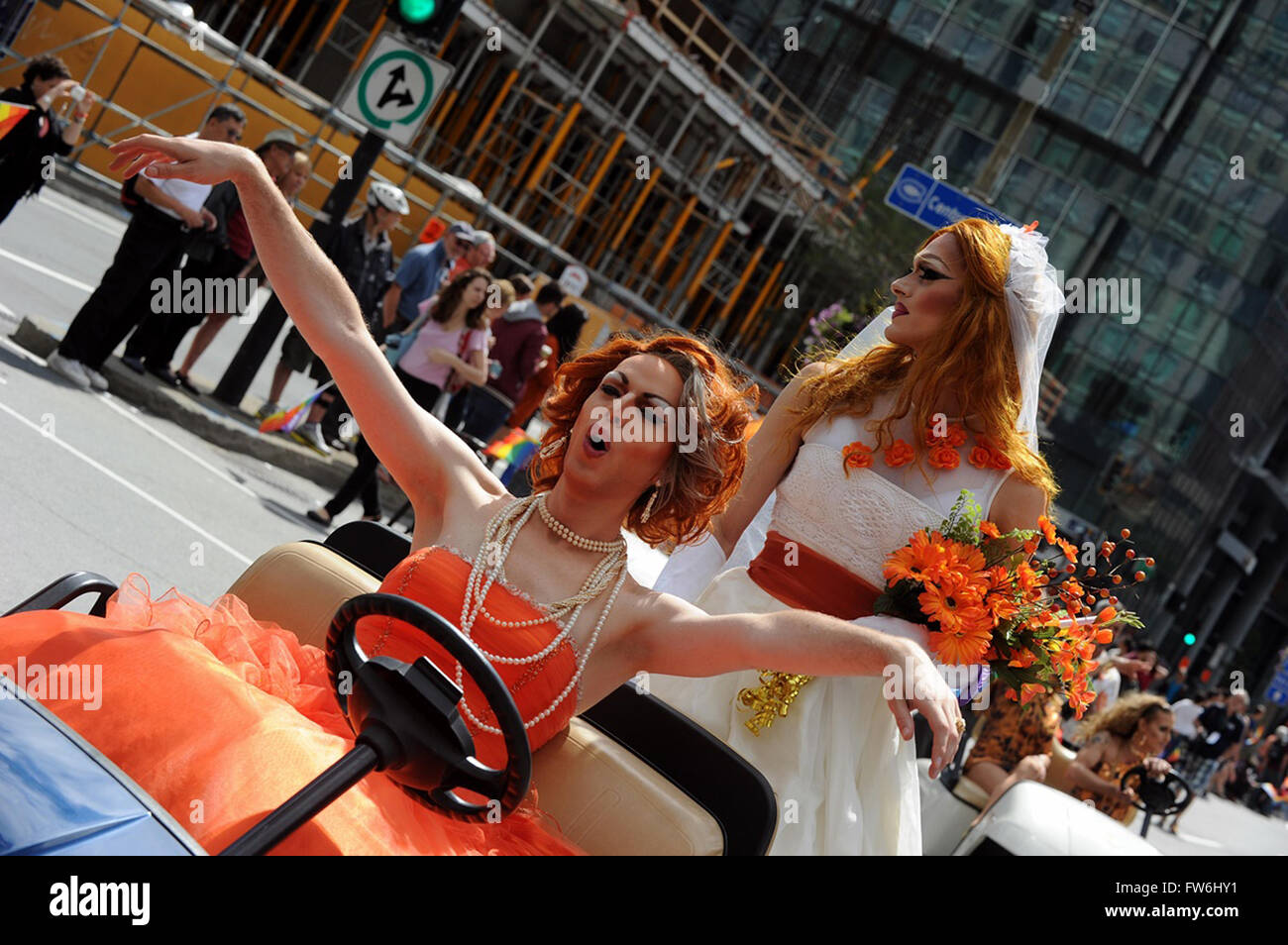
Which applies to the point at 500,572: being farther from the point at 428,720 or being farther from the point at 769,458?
the point at 769,458

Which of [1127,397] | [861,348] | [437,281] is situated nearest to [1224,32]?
[1127,397]

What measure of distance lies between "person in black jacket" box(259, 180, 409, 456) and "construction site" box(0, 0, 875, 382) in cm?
640

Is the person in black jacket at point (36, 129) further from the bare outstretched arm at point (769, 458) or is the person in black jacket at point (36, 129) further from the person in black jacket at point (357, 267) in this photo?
the bare outstretched arm at point (769, 458)

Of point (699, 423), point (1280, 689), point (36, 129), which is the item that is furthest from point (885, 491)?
point (1280, 689)

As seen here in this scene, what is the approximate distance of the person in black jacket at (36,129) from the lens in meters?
7.86

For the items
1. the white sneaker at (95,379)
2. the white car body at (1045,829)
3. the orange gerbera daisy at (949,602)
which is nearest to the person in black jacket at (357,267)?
the white sneaker at (95,379)

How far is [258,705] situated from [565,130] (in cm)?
2748

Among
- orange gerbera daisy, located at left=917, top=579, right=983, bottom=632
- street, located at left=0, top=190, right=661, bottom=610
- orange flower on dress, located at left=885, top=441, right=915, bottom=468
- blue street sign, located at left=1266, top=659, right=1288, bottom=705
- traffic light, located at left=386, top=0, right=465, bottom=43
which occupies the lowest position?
street, located at left=0, top=190, right=661, bottom=610

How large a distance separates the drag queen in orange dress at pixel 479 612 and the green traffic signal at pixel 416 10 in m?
6.42

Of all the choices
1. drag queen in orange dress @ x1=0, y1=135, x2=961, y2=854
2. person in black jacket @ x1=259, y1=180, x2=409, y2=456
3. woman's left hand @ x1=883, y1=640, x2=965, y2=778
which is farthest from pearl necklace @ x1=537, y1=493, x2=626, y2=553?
person in black jacket @ x1=259, y1=180, x2=409, y2=456

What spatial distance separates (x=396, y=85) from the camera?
29.2 ft

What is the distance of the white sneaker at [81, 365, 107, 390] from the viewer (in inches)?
326

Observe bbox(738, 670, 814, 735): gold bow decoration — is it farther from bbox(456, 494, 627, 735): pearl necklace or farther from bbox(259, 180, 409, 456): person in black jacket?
A: bbox(259, 180, 409, 456): person in black jacket
